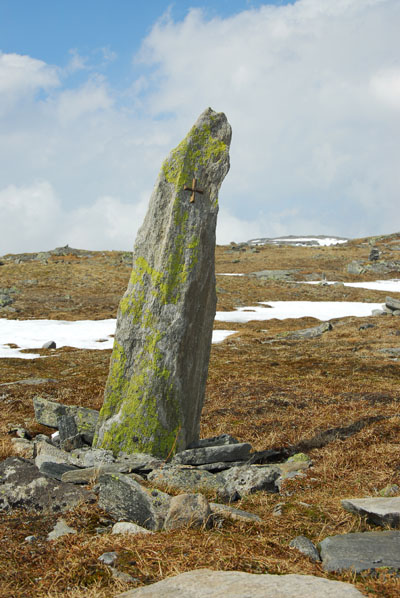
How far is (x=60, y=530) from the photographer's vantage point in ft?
16.7

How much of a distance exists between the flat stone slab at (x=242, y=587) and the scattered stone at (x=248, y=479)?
2890mm

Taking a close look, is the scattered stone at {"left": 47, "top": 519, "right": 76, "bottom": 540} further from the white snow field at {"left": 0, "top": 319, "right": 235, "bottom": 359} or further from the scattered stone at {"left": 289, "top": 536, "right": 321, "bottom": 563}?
the white snow field at {"left": 0, "top": 319, "right": 235, "bottom": 359}

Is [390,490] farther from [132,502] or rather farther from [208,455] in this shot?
[132,502]

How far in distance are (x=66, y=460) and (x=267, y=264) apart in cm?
7514

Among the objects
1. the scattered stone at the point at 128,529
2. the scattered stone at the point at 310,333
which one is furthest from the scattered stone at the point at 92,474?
the scattered stone at the point at 310,333

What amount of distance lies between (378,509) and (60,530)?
349 centimetres

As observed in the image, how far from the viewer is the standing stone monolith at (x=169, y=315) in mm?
8008

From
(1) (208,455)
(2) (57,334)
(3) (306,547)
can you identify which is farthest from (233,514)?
(2) (57,334)

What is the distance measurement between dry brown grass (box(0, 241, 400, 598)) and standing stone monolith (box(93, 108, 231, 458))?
215 cm

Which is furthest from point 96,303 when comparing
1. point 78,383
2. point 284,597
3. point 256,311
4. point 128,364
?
point 284,597

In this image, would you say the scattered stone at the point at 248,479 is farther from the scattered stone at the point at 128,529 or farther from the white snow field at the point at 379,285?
the white snow field at the point at 379,285

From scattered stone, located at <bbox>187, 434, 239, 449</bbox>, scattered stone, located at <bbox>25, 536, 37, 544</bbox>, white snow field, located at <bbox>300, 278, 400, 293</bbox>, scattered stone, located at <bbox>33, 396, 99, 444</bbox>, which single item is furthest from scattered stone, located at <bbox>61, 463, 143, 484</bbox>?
white snow field, located at <bbox>300, 278, 400, 293</bbox>

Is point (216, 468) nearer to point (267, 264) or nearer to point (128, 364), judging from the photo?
point (128, 364)

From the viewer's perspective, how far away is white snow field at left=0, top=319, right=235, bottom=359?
27906 millimetres
